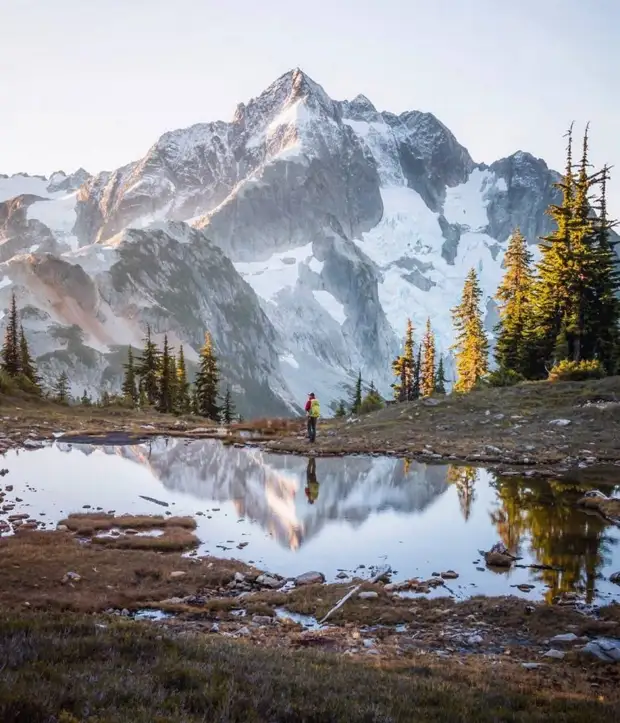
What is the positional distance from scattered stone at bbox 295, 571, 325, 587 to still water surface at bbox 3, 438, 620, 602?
0.51 m

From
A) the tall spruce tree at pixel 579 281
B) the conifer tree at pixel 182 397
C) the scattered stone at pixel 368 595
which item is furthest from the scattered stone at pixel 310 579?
the conifer tree at pixel 182 397

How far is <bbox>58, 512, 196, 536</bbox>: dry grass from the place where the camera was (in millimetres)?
17656

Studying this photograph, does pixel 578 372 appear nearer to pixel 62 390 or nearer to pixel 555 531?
pixel 555 531

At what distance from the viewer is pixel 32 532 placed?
16312 mm

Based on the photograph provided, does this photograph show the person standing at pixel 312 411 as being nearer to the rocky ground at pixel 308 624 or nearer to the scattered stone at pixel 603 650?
the rocky ground at pixel 308 624

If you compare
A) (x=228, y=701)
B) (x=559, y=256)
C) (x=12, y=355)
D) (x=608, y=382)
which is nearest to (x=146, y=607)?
(x=228, y=701)

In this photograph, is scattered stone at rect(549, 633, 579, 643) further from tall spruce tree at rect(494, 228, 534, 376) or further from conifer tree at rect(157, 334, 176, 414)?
conifer tree at rect(157, 334, 176, 414)

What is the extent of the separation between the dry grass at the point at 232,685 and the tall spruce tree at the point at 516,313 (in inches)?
1965

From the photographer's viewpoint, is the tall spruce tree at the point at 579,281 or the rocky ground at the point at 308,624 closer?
the rocky ground at the point at 308,624

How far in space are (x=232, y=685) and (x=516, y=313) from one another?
5805 cm

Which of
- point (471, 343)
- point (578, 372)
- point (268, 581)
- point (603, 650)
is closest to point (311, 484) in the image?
point (268, 581)

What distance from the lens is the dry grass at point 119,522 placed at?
17656 mm

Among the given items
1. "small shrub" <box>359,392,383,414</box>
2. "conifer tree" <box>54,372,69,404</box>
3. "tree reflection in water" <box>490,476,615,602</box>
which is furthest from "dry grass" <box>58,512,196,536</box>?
"conifer tree" <box>54,372,69,404</box>

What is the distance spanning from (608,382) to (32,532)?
34317 mm
